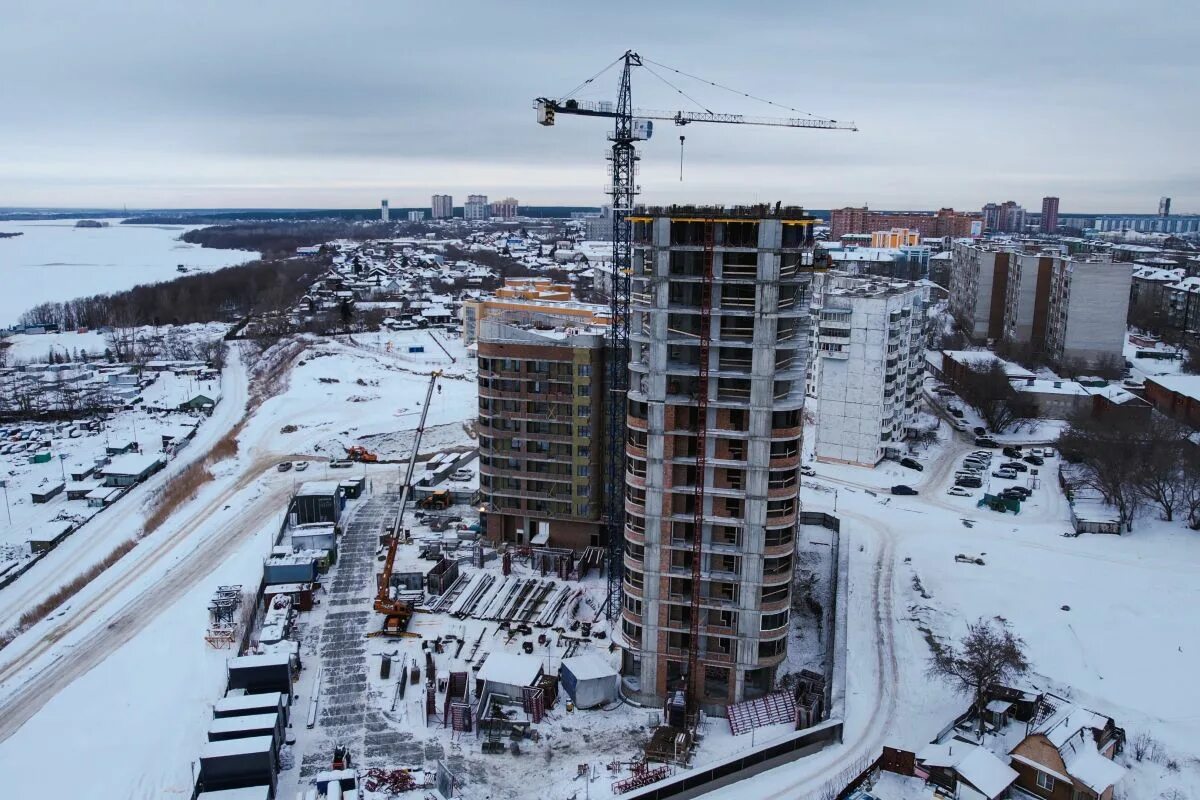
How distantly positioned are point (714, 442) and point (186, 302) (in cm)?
11515

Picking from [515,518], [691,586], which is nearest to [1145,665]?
[691,586]

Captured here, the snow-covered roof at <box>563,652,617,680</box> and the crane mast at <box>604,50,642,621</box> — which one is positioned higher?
the crane mast at <box>604,50,642,621</box>

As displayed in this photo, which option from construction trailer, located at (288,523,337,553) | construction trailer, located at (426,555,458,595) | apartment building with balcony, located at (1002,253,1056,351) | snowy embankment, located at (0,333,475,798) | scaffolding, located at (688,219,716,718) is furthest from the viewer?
apartment building with balcony, located at (1002,253,1056,351)

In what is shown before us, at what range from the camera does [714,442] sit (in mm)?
26719

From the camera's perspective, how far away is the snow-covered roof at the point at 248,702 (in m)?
26.1

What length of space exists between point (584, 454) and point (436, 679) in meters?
12.7

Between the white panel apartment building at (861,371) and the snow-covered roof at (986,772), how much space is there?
30.8 meters

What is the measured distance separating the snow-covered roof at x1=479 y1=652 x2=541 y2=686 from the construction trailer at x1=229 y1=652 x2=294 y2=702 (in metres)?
6.16

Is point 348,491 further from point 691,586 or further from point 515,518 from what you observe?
point 691,586

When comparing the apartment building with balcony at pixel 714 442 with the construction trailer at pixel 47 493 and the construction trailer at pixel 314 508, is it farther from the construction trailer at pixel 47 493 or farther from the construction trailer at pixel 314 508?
the construction trailer at pixel 47 493

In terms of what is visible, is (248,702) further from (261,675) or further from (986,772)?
(986,772)

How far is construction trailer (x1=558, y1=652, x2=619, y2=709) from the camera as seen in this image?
2823 cm

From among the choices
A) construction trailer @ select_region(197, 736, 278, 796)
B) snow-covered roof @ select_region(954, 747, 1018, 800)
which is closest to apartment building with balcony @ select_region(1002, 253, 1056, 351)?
snow-covered roof @ select_region(954, 747, 1018, 800)

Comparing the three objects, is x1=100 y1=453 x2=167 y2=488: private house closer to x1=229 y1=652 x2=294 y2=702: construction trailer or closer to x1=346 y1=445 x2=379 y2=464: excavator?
x1=346 y1=445 x2=379 y2=464: excavator
